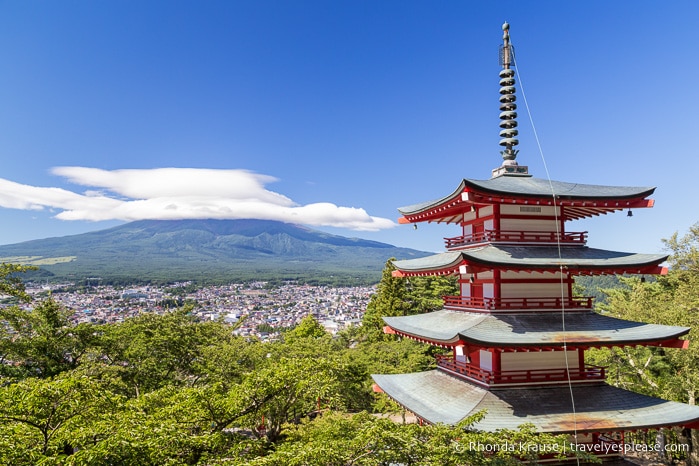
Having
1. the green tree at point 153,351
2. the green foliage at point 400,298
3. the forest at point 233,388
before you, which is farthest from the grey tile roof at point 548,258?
the green foliage at point 400,298

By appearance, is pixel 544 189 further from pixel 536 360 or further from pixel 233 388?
pixel 233 388

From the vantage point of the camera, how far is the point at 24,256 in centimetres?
19612

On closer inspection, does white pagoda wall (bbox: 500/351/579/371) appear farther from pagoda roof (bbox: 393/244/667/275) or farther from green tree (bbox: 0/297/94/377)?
green tree (bbox: 0/297/94/377)

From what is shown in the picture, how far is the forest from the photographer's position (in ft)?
22.4

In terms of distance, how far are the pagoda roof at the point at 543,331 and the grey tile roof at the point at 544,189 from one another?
3.08m

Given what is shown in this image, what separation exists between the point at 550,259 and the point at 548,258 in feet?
0.58

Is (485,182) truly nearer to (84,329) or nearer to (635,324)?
(635,324)

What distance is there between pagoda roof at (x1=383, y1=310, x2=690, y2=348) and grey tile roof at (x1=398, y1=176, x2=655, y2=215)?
121 inches

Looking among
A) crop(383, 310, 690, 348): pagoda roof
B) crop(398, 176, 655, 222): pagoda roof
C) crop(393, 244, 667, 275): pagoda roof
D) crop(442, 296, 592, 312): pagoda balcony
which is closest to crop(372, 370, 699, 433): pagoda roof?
crop(383, 310, 690, 348): pagoda roof

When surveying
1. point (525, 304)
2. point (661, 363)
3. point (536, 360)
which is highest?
point (525, 304)

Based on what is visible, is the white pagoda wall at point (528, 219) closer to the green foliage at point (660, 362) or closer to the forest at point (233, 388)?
Answer: the forest at point (233, 388)

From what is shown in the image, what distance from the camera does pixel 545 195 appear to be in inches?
406

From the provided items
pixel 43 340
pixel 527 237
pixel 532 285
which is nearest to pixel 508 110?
pixel 527 237

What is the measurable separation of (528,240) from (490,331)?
114 inches
